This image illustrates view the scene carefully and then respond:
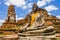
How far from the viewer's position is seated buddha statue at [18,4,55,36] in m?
9.76

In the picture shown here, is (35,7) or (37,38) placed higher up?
(35,7)

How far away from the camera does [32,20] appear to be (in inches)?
416

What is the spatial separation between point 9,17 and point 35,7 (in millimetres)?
48902

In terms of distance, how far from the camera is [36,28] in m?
10.0

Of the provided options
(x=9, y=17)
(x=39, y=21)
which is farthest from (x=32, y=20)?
(x=9, y=17)

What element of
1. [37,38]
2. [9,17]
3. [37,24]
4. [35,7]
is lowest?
[37,38]

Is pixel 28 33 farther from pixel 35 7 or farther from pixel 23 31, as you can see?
pixel 35 7

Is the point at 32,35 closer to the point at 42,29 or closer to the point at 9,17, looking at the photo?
the point at 42,29

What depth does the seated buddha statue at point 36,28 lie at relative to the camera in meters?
9.76

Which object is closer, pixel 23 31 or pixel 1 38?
pixel 23 31

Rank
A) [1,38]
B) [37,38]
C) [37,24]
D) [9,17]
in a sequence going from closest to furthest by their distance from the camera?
[37,38] → [37,24] → [1,38] → [9,17]

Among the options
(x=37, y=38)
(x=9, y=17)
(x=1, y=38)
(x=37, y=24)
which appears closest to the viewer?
(x=37, y=38)

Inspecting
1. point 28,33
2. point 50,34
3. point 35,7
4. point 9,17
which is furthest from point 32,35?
point 9,17

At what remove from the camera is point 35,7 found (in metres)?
10.5
